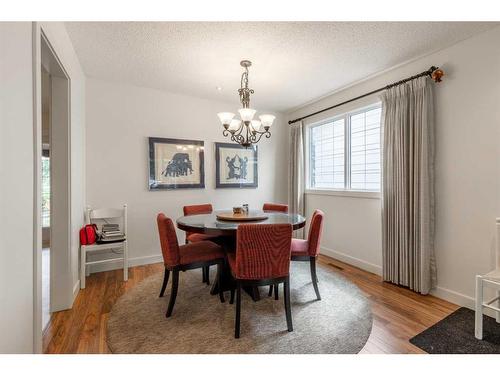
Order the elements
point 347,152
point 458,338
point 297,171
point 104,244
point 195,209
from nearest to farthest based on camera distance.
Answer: point 458,338 < point 104,244 < point 195,209 < point 347,152 < point 297,171

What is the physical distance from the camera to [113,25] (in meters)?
2.01

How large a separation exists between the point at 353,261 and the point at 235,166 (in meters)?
2.29

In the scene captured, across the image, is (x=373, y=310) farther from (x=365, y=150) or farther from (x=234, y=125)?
(x=234, y=125)

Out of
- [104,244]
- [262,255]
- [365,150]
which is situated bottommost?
[104,244]

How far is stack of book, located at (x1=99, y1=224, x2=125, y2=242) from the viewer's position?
108 inches

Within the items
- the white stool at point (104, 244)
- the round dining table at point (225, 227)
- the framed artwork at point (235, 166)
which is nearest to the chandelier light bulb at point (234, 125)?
the round dining table at point (225, 227)

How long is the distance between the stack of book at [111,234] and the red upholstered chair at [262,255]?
1.73m

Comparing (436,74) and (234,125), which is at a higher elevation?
(436,74)

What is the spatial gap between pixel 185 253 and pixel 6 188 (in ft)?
4.41

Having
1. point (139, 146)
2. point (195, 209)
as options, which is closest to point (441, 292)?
point (195, 209)

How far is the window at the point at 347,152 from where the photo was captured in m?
3.08

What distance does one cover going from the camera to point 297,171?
4129 mm
